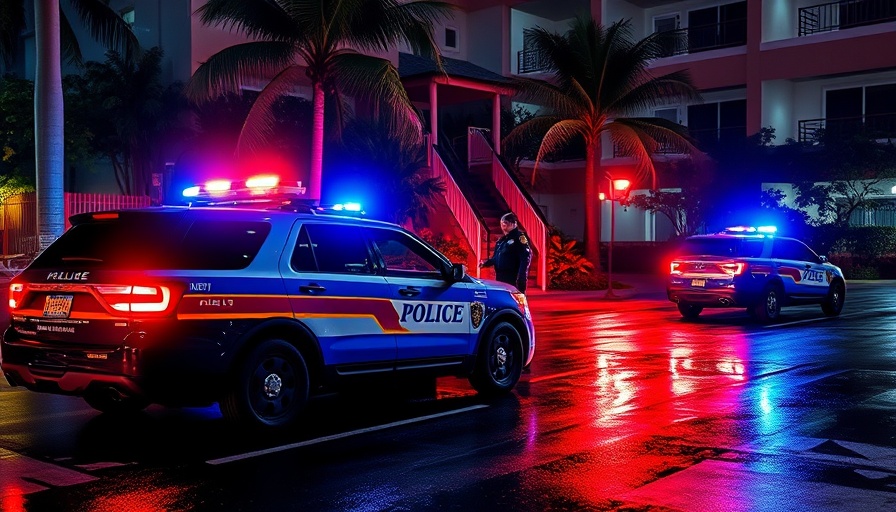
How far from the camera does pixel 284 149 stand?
26.0m

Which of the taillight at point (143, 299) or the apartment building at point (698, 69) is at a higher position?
the apartment building at point (698, 69)

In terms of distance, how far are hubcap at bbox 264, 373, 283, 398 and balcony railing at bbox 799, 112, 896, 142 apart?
30843 mm

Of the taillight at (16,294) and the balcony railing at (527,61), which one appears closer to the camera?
the taillight at (16,294)

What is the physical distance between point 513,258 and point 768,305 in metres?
7.87

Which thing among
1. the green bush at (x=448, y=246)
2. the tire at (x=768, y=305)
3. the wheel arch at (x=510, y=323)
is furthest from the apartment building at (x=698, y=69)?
the wheel arch at (x=510, y=323)

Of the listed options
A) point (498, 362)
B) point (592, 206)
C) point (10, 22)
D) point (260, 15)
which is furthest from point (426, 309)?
point (592, 206)

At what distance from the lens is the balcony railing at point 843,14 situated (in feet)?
126

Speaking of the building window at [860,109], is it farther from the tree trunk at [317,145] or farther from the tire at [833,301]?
the tree trunk at [317,145]

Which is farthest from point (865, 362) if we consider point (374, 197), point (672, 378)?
point (374, 197)

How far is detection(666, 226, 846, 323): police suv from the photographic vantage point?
60.1 feet

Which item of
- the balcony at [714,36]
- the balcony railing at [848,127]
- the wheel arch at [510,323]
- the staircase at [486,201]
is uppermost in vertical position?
the balcony at [714,36]

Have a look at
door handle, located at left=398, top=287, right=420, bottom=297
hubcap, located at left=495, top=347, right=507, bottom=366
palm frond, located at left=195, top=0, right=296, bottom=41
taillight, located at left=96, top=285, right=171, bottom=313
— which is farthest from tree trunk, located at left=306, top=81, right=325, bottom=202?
taillight, located at left=96, top=285, right=171, bottom=313

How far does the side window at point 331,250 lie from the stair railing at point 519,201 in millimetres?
19227

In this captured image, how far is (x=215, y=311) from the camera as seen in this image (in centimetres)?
738
